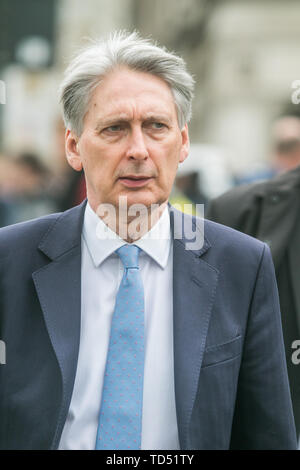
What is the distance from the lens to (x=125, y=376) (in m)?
2.92

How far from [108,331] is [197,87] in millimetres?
35018

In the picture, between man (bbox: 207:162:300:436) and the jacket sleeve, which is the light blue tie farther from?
man (bbox: 207:162:300:436)

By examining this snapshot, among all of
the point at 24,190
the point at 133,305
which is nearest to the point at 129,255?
the point at 133,305

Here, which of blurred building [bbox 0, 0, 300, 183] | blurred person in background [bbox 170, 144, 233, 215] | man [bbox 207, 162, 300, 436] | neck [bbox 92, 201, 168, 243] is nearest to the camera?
neck [bbox 92, 201, 168, 243]

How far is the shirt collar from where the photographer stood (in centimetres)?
316

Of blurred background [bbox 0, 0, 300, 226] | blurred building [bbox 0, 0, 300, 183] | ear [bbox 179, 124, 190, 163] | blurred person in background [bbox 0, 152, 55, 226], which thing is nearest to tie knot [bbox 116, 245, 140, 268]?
ear [bbox 179, 124, 190, 163]

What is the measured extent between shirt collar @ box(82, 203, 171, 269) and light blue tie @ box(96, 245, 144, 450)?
0.15m

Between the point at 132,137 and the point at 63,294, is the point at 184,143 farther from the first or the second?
the point at 63,294

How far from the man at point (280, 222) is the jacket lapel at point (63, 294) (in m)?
1.29

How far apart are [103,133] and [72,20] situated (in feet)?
101

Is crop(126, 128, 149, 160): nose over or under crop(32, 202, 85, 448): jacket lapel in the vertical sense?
over

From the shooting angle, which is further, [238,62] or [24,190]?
[238,62]

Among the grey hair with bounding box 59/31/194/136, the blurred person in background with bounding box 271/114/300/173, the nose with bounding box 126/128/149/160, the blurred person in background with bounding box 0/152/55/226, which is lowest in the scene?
the nose with bounding box 126/128/149/160

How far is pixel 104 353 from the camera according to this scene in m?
2.99
